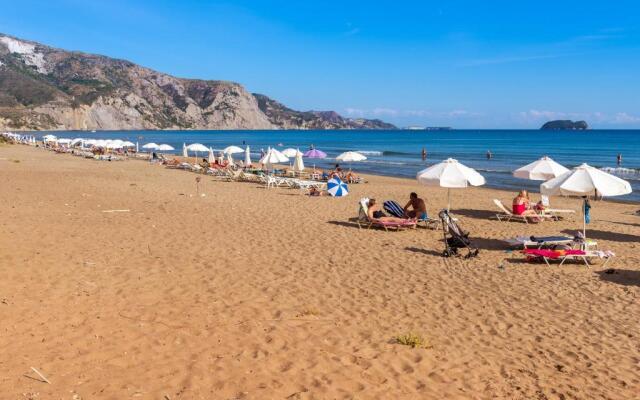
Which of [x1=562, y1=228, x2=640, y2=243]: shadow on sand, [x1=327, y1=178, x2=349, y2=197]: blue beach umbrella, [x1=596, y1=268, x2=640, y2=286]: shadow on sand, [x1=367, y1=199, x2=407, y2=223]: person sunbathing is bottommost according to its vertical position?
[x1=596, y1=268, x2=640, y2=286]: shadow on sand

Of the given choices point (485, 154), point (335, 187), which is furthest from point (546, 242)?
point (485, 154)

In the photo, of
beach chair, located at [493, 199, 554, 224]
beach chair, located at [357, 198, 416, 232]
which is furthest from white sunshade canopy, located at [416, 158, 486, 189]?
beach chair, located at [493, 199, 554, 224]

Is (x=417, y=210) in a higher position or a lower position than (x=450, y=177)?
lower

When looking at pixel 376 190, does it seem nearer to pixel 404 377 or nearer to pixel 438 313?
pixel 438 313

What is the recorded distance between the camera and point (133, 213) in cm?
1359

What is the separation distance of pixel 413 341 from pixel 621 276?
209 inches

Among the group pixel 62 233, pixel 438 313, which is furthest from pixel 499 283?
pixel 62 233

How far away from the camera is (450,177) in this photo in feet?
40.8

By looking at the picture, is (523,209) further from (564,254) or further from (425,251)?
(425,251)

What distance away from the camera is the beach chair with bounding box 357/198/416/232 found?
12.5 m

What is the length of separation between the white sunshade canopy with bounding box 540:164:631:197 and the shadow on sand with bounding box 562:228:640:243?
2289 mm

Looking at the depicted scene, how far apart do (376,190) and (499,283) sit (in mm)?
13914

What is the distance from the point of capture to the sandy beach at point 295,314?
15.0 feet

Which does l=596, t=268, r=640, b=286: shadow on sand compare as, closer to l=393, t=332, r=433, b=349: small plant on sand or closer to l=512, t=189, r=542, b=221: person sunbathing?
l=393, t=332, r=433, b=349: small plant on sand
